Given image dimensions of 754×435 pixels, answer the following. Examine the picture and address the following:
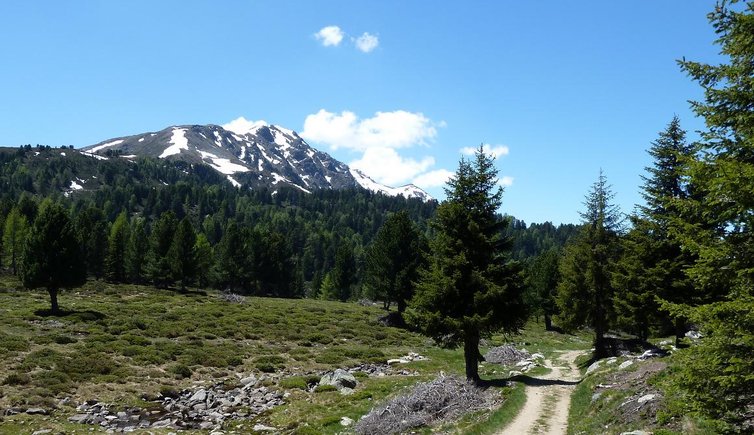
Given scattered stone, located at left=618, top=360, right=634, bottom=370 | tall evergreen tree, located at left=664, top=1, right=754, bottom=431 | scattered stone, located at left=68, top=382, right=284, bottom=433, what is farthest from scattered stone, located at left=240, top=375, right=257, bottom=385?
tall evergreen tree, located at left=664, top=1, right=754, bottom=431

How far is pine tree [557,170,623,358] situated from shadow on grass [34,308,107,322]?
45453 millimetres

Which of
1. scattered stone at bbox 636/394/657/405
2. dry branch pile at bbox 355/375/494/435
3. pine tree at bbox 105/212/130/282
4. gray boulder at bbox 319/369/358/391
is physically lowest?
gray boulder at bbox 319/369/358/391

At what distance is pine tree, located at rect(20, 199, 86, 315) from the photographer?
48.7 m

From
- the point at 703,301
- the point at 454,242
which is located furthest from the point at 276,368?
the point at 703,301

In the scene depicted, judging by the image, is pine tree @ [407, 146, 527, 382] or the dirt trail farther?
pine tree @ [407, 146, 527, 382]

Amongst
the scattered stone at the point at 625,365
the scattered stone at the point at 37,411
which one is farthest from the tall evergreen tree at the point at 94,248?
the scattered stone at the point at 625,365

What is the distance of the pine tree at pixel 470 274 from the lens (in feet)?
79.7

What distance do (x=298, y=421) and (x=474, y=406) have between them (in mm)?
8880

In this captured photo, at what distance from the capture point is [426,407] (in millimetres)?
21500

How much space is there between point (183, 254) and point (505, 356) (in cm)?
5874

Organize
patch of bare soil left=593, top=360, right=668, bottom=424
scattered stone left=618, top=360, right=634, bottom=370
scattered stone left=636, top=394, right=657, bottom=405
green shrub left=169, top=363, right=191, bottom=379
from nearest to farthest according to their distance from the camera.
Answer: patch of bare soil left=593, top=360, right=668, bottom=424, scattered stone left=636, top=394, right=657, bottom=405, scattered stone left=618, top=360, right=634, bottom=370, green shrub left=169, top=363, right=191, bottom=379

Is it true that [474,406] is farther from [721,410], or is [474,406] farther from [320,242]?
[320,242]

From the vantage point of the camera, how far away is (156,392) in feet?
94.0

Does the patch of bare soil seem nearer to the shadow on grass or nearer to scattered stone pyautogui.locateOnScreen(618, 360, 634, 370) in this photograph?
scattered stone pyautogui.locateOnScreen(618, 360, 634, 370)
